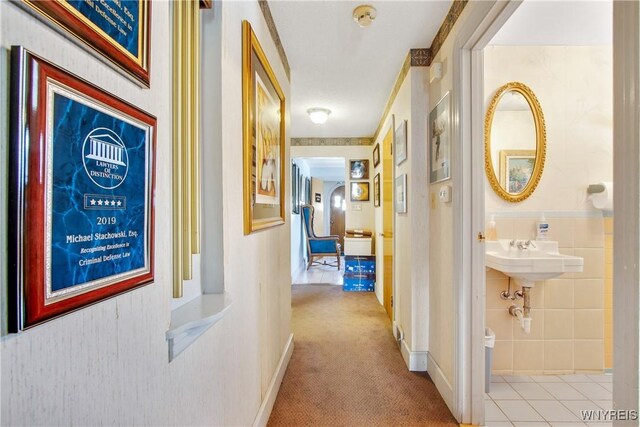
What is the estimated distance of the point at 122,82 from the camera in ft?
1.87

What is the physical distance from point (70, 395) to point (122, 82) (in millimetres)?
551

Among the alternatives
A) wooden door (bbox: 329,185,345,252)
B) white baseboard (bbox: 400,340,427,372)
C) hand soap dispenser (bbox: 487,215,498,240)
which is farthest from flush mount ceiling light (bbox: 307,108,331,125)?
wooden door (bbox: 329,185,345,252)

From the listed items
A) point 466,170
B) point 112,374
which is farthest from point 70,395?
point 466,170

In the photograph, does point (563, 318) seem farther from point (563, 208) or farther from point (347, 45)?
point (347, 45)

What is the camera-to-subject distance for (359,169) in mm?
4863

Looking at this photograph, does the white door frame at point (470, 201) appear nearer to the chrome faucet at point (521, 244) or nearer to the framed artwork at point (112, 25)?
the chrome faucet at point (521, 244)

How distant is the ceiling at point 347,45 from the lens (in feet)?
5.73

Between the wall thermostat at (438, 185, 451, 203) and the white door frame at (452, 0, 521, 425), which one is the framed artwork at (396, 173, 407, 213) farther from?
the white door frame at (452, 0, 521, 425)

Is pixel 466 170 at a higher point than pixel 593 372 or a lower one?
higher

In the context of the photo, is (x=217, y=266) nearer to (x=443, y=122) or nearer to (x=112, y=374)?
(x=112, y=374)

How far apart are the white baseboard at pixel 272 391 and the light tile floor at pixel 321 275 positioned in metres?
2.73

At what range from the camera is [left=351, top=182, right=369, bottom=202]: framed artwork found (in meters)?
4.93

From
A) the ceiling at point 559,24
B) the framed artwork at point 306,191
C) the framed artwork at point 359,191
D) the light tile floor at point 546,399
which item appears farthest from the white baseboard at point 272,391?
the framed artwork at point 306,191

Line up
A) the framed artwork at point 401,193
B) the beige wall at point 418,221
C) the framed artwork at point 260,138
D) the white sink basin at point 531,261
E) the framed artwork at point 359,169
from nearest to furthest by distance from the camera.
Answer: the framed artwork at point 260,138 < the white sink basin at point 531,261 < the beige wall at point 418,221 < the framed artwork at point 401,193 < the framed artwork at point 359,169
